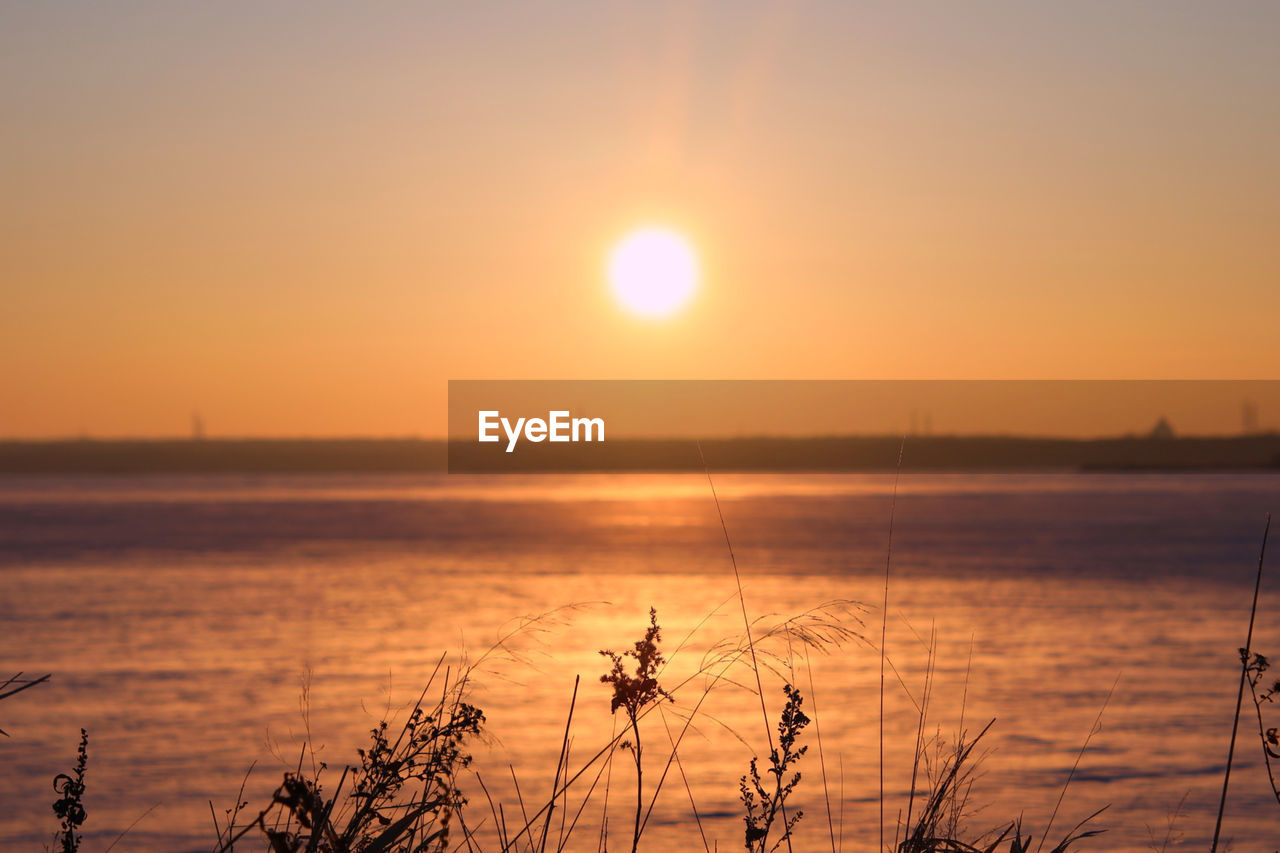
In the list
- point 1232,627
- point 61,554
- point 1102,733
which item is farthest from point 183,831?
point 61,554

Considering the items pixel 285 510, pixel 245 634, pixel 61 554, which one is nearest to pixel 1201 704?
pixel 245 634

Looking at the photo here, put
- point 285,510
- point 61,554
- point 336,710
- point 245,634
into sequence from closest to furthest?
1. point 336,710
2. point 245,634
3. point 61,554
4. point 285,510

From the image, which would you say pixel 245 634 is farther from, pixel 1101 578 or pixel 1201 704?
pixel 1101 578

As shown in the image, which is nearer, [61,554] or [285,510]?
[61,554]

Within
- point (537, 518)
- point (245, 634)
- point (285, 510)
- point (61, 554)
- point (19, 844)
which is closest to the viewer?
point (19, 844)

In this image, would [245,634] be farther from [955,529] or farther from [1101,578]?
[955,529]

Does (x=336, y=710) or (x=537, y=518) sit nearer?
(x=336, y=710)
